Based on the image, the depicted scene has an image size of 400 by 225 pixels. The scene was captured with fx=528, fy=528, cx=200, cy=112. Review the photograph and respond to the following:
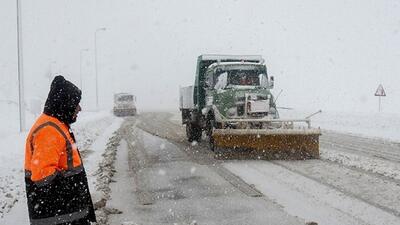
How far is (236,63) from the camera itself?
15.1m

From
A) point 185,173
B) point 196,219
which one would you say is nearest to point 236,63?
point 185,173

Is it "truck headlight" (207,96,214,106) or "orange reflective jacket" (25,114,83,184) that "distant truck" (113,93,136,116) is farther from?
"orange reflective jacket" (25,114,83,184)

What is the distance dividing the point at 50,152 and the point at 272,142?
394 inches

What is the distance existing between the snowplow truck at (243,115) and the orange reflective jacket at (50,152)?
9.22 m

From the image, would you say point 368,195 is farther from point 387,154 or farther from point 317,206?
point 387,154

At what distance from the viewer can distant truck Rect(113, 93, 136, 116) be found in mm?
46281

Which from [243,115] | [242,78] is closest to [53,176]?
[243,115]

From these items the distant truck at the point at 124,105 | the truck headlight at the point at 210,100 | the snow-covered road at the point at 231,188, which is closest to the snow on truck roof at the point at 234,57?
the truck headlight at the point at 210,100

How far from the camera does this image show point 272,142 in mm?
13195

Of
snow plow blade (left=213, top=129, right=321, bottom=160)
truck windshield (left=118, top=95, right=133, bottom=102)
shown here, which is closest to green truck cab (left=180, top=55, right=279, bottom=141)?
snow plow blade (left=213, top=129, right=321, bottom=160)

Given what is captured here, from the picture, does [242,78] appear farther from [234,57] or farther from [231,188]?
[231,188]

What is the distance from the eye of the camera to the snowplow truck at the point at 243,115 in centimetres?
1309

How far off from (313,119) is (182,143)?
19.3 meters

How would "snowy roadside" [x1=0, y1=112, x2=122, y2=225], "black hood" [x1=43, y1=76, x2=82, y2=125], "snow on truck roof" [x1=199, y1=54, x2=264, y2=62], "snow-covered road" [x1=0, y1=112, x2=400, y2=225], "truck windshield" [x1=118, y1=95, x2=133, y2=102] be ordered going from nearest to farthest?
"black hood" [x1=43, y1=76, x2=82, y2=125] < "snow-covered road" [x1=0, y1=112, x2=400, y2=225] < "snowy roadside" [x1=0, y1=112, x2=122, y2=225] < "snow on truck roof" [x1=199, y1=54, x2=264, y2=62] < "truck windshield" [x1=118, y1=95, x2=133, y2=102]
